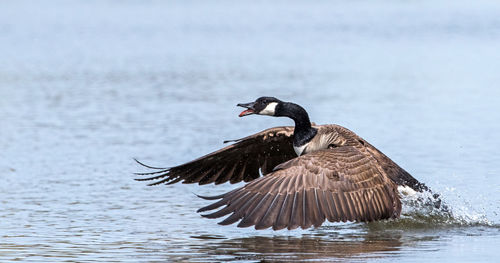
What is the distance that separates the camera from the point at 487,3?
4853 centimetres

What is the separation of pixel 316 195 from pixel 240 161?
8.55 ft

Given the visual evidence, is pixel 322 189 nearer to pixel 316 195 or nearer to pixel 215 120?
pixel 316 195

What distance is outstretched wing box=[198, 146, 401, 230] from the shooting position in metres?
8.47

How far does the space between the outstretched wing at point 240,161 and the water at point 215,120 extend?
0.49m

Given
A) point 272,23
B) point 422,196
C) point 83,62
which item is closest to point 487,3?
point 272,23

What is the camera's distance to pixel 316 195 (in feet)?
28.9

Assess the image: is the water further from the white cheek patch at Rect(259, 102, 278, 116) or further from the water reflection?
the white cheek patch at Rect(259, 102, 278, 116)

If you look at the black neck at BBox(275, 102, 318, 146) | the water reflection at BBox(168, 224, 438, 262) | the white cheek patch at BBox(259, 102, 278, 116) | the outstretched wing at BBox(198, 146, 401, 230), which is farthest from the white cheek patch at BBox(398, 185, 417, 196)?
the white cheek patch at BBox(259, 102, 278, 116)

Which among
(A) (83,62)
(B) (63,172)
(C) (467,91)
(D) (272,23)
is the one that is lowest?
(B) (63,172)

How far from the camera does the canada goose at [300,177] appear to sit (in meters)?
8.54

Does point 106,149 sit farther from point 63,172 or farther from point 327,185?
point 327,185

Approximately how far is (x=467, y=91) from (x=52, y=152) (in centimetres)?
980

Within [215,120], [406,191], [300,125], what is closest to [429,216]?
[406,191]

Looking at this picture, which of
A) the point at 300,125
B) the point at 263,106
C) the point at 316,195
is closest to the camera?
the point at 316,195
